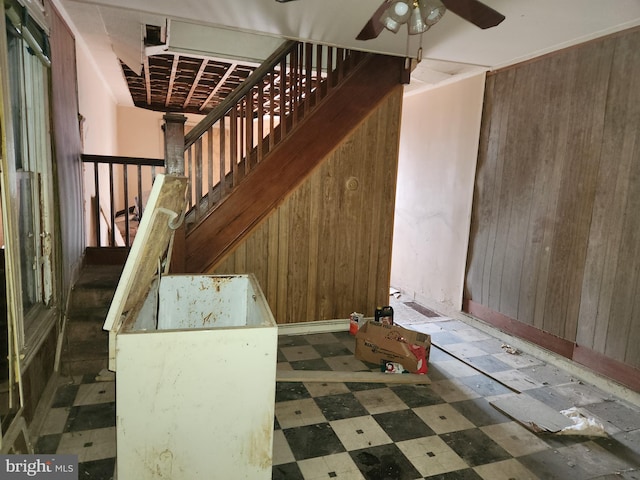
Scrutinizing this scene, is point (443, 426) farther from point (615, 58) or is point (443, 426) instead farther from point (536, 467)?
point (615, 58)

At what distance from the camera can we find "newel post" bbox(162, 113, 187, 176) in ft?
10.3

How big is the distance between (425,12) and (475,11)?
0.89 feet

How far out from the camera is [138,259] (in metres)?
1.58

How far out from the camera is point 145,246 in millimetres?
1608

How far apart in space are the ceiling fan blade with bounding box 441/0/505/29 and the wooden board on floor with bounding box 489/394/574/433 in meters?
2.35

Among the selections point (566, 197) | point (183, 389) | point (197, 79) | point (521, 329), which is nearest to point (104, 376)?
point (183, 389)

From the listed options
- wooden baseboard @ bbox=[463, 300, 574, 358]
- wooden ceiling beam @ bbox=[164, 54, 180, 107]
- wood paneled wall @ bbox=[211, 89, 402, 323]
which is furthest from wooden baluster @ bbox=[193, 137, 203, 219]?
wooden baseboard @ bbox=[463, 300, 574, 358]

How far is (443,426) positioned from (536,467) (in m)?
0.52

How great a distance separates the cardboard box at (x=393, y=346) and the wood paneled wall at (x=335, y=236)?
747 millimetres

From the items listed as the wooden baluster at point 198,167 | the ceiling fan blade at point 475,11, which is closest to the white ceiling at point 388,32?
the ceiling fan blade at point 475,11

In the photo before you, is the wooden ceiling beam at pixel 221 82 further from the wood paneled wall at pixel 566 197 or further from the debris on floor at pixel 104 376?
the debris on floor at pixel 104 376

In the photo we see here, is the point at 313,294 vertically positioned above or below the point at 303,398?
above

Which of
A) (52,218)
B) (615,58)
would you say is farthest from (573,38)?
(52,218)

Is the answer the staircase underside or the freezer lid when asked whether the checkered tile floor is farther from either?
the staircase underside
